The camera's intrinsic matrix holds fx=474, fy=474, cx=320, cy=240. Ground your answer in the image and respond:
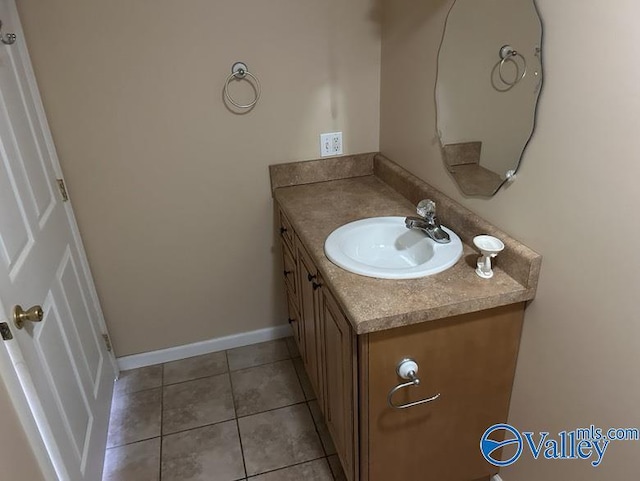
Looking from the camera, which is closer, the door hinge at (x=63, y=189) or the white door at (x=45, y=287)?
the white door at (x=45, y=287)

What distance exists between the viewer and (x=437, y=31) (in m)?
1.66

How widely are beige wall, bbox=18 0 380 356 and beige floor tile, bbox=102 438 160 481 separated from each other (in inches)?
A: 21.4

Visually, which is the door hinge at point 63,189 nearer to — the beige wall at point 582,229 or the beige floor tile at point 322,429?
the beige floor tile at point 322,429

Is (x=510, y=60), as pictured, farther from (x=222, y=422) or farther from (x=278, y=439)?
(x=222, y=422)

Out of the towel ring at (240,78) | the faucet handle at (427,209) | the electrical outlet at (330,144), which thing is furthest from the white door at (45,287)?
the faucet handle at (427,209)

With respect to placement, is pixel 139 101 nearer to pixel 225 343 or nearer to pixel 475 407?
pixel 225 343

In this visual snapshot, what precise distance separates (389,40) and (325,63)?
0.29 m

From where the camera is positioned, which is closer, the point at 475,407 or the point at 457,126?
the point at 475,407

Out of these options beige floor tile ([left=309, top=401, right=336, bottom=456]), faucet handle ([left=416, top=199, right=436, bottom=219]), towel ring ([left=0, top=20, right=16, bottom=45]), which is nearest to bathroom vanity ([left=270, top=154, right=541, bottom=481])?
faucet handle ([left=416, top=199, right=436, bottom=219])

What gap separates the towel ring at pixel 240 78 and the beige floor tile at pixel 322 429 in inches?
53.3

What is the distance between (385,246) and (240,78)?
94 centimetres

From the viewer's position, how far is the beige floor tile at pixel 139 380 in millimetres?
2297

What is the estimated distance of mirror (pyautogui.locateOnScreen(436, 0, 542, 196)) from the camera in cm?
122

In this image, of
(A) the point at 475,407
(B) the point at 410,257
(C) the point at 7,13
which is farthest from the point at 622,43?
(C) the point at 7,13
